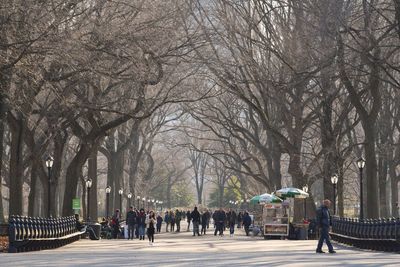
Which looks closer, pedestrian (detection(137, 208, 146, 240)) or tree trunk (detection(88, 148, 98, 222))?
pedestrian (detection(137, 208, 146, 240))

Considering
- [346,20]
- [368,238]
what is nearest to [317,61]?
[346,20]

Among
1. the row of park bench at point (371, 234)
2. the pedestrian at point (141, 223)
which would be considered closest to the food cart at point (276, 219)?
the pedestrian at point (141, 223)

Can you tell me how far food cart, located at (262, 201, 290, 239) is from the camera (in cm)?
4459

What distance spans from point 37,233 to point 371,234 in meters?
11.1

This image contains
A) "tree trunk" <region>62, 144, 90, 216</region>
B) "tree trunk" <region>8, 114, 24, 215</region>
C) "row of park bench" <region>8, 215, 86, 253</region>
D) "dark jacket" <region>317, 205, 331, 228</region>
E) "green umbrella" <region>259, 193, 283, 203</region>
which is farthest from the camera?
"green umbrella" <region>259, 193, 283, 203</region>

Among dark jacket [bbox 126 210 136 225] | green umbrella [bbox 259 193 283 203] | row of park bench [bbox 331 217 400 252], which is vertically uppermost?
green umbrella [bbox 259 193 283 203]

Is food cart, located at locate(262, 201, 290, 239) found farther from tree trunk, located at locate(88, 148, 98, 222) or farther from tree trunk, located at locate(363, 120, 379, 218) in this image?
tree trunk, located at locate(88, 148, 98, 222)

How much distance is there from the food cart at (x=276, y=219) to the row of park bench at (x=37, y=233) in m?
11.7

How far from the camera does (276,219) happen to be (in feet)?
148

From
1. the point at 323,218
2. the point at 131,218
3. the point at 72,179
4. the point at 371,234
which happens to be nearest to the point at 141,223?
the point at 131,218

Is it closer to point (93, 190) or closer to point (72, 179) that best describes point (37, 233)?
point (72, 179)

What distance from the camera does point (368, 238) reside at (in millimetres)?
30406

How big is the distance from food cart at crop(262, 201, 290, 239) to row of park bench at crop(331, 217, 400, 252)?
7875 millimetres

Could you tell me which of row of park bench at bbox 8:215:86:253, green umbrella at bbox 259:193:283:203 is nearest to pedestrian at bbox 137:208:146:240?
green umbrella at bbox 259:193:283:203
